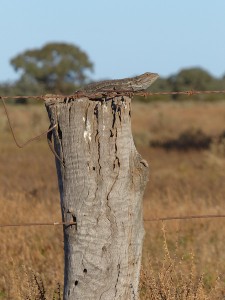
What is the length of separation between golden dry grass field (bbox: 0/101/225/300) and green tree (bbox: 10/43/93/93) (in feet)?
136

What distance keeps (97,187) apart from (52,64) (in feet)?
205

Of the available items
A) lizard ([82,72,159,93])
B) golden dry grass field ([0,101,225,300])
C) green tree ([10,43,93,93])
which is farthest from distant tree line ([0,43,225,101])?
lizard ([82,72,159,93])

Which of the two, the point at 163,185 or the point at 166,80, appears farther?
the point at 166,80

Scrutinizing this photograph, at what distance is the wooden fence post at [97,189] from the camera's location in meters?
4.06

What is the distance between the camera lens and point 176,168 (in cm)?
1852

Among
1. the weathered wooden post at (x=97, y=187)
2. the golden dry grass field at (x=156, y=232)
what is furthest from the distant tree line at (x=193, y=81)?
the weathered wooden post at (x=97, y=187)

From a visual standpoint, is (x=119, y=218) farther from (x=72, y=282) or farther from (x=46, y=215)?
(x=46, y=215)

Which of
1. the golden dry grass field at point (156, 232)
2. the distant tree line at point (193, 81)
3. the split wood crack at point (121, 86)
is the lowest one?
the distant tree line at point (193, 81)

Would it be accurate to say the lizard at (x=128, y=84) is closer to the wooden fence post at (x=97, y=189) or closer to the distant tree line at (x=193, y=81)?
the wooden fence post at (x=97, y=189)

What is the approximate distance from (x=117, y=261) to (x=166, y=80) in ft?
231

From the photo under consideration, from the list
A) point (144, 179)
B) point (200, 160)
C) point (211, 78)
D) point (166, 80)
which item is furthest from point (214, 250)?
point (211, 78)

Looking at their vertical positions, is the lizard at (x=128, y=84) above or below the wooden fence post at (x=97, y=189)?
above

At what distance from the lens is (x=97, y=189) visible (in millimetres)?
4070

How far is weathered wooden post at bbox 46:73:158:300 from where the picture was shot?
406 centimetres
